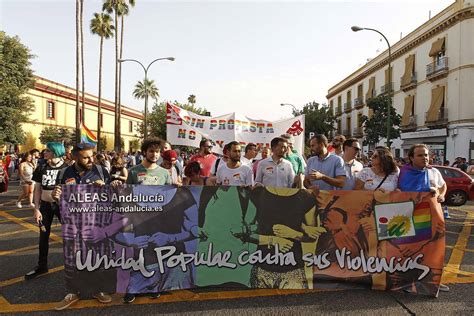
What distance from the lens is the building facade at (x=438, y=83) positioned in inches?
990

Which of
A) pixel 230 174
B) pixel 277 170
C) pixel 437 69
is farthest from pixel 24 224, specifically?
pixel 437 69

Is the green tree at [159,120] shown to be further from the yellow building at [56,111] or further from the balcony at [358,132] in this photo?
the balcony at [358,132]

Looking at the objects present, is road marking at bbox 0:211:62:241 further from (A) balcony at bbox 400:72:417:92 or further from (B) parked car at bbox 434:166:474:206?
(A) balcony at bbox 400:72:417:92

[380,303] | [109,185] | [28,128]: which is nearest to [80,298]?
[109,185]

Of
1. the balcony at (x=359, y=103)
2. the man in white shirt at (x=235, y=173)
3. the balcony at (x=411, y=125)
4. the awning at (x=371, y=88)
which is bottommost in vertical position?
the man in white shirt at (x=235, y=173)

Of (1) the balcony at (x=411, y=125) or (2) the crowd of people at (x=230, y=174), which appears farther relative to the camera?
(1) the balcony at (x=411, y=125)

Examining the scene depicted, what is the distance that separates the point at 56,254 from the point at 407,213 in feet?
15.9

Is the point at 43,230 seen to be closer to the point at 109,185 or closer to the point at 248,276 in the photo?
the point at 109,185

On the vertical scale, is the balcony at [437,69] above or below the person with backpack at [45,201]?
above

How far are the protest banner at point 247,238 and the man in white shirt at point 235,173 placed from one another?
80 cm

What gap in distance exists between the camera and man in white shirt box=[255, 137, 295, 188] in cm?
480

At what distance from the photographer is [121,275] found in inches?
151

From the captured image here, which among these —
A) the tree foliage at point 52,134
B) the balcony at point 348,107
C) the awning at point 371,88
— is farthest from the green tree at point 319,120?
the tree foliage at point 52,134

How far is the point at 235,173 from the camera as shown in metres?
4.85
